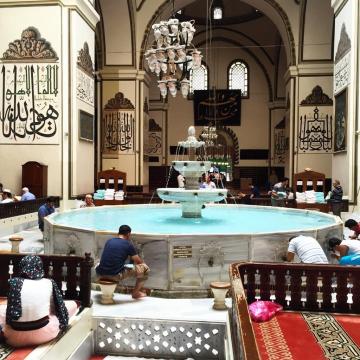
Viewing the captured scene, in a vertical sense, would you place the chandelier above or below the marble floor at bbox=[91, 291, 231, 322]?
above

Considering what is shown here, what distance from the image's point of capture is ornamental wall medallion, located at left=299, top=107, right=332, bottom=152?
1401 centimetres

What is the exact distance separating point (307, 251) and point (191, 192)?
8.52ft

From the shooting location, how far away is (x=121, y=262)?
13.0 feet

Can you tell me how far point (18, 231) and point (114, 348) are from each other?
544cm

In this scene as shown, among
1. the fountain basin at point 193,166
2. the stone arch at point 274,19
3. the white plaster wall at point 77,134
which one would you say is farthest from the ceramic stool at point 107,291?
the stone arch at point 274,19

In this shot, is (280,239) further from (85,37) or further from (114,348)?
(85,37)

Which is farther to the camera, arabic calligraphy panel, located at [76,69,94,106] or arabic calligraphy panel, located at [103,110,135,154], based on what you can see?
arabic calligraphy panel, located at [103,110,135,154]

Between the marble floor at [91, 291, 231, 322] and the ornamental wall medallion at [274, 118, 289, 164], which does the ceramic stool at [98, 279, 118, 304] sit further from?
the ornamental wall medallion at [274, 118, 289, 164]

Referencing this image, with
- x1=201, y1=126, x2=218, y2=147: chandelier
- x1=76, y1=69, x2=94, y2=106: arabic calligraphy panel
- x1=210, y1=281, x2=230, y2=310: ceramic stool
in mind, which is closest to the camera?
x1=210, y1=281, x2=230, y2=310: ceramic stool

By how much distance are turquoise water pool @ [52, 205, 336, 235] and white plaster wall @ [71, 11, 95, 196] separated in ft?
9.69

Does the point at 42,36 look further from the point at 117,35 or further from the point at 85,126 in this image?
the point at 117,35

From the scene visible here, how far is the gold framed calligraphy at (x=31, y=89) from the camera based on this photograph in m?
10.2

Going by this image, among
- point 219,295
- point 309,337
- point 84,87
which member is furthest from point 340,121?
point 309,337

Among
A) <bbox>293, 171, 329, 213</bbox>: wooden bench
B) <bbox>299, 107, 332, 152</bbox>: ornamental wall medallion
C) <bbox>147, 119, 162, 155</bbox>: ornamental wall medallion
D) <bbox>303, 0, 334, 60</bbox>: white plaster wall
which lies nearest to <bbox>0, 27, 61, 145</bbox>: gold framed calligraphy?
<bbox>293, 171, 329, 213</bbox>: wooden bench
